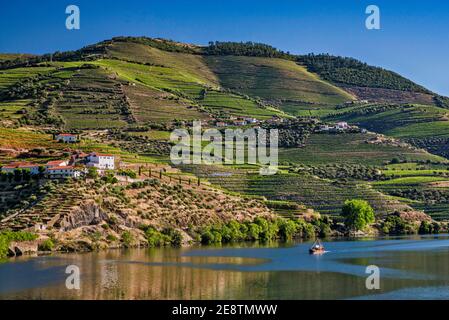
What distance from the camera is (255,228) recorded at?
133 m

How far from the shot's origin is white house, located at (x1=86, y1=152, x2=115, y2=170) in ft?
436

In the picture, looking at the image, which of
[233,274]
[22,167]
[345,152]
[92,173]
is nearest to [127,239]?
[92,173]

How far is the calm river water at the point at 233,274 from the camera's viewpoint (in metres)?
66.5

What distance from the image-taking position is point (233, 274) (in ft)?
259

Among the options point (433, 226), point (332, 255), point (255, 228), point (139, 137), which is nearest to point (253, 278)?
point (332, 255)

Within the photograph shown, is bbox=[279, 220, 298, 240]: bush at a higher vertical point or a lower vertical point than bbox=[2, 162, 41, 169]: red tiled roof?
lower

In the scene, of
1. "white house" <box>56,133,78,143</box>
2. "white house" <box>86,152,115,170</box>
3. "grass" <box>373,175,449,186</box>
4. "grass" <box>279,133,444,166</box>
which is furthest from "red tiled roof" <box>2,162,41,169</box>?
"grass" <box>373,175,449,186</box>

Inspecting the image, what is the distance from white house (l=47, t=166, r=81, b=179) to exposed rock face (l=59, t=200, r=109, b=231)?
34.4 feet

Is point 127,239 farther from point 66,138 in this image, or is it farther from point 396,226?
point 396,226

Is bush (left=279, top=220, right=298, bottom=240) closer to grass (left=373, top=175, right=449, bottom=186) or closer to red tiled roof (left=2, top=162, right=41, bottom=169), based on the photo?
grass (left=373, top=175, right=449, bottom=186)

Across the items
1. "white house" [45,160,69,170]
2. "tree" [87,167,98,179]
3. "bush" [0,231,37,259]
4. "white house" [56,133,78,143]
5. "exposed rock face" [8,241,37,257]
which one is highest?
"white house" [56,133,78,143]

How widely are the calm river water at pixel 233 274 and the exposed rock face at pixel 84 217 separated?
26.8 ft

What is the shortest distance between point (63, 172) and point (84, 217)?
14.6 meters
